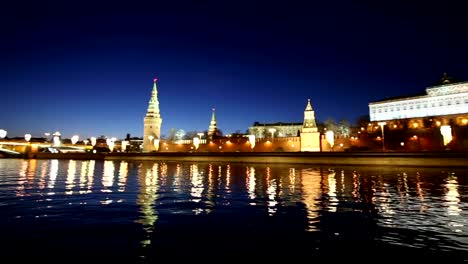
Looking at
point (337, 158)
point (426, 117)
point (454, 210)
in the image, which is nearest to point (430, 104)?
point (426, 117)

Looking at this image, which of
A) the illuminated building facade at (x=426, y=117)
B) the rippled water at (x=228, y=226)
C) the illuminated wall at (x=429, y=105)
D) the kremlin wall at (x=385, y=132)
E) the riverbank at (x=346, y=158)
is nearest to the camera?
the rippled water at (x=228, y=226)

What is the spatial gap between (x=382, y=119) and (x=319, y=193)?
306 feet

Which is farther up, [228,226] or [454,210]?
[454,210]

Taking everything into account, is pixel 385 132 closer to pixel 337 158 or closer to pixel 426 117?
pixel 426 117

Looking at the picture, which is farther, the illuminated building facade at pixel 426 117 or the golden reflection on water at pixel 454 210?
the illuminated building facade at pixel 426 117

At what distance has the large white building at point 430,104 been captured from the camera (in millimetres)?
80938

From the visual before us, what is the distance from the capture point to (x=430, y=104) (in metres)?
87.2

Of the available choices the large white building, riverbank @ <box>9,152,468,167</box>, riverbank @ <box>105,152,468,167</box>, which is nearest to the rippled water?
riverbank @ <box>105,152,468,167</box>

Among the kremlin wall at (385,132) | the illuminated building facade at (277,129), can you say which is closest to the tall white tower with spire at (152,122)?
the kremlin wall at (385,132)

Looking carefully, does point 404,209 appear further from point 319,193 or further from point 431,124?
point 431,124

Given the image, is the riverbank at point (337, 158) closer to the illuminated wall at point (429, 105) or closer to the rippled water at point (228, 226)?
the rippled water at point (228, 226)

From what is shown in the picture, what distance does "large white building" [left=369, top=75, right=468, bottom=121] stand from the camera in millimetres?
80938

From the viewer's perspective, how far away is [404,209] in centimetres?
1042

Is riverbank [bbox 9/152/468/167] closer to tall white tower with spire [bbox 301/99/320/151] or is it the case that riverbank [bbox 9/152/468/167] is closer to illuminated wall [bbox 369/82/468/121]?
tall white tower with spire [bbox 301/99/320/151]
